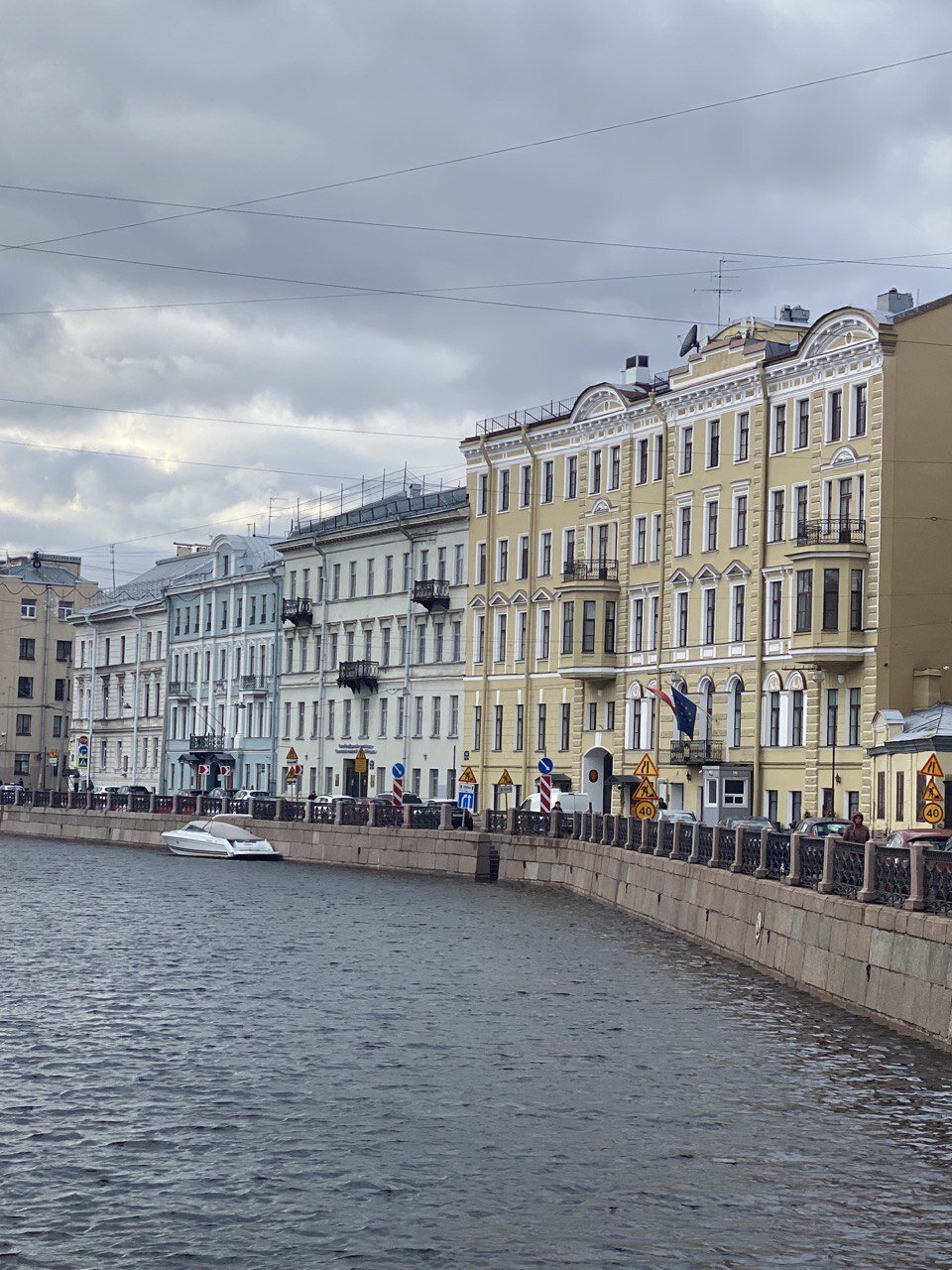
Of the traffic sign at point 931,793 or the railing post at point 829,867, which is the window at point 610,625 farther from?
the railing post at point 829,867

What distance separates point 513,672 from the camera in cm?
7444

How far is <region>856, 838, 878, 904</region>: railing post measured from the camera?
2483 cm

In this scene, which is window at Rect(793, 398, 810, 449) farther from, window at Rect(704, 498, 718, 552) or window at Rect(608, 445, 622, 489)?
window at Rect(608, 445, 622, 489)

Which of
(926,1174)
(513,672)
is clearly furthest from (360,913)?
(513,672)

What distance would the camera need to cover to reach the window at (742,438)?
2429 inches

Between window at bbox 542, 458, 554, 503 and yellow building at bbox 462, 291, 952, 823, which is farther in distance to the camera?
window at bbox 542, 458, 554, 503

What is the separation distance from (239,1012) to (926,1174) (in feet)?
36.2

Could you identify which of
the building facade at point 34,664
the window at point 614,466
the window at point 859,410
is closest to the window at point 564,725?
the window at point 614,466

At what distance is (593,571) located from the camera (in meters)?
69.8

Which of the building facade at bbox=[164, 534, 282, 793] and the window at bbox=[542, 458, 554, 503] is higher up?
the window at bbox=[542, 458, 554, 503]

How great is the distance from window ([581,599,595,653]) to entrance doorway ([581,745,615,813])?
3.45 metres

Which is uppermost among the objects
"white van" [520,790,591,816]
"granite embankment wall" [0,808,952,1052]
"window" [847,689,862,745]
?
"window" [847,689,862,745]

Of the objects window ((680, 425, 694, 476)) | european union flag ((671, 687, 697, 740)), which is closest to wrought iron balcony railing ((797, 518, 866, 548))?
european union flag ((671, 687, 697, 740))

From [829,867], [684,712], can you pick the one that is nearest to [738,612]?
[684,712]
